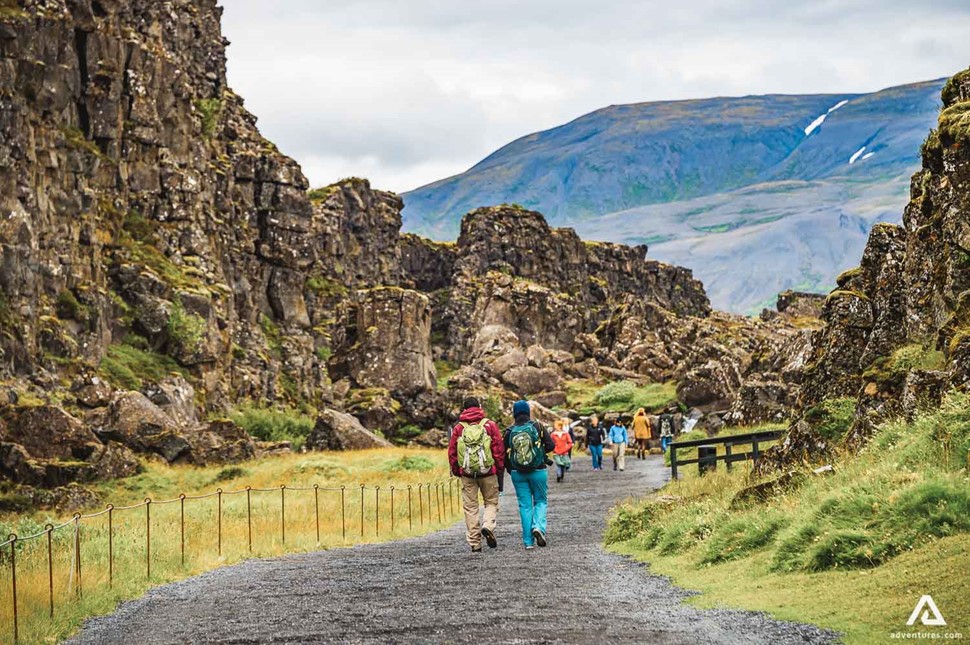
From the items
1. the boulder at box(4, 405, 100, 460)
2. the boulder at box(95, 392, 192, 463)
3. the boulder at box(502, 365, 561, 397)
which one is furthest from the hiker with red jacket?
the boulder at box(502, 365, 561, 397)

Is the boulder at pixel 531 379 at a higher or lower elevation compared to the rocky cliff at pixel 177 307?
lower

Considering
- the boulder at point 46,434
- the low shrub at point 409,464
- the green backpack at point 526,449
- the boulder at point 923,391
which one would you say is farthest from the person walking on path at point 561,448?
the boulder at point 923,391

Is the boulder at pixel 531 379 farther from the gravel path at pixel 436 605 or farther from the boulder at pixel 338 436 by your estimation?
the gravel path at pixel 436 605

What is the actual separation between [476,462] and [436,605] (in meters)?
5.23

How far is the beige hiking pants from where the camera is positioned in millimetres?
17625

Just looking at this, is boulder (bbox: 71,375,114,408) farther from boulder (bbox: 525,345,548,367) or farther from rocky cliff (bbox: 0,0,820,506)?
boulder (bbox: 525,345,548,367)

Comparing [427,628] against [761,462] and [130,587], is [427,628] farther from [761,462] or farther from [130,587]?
[761,462]

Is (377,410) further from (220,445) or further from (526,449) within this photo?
(526,449)

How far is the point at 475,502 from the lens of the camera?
18031mm

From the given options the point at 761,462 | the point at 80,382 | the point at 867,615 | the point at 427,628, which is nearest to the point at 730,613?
the point at 867,615

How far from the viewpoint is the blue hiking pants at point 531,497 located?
17430 millimetres

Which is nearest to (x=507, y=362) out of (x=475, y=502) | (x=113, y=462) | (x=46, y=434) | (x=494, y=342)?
(x=494, y=342)

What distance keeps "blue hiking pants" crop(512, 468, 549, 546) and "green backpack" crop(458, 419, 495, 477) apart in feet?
1.61

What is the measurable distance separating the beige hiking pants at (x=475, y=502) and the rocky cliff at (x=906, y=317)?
5.43 m
